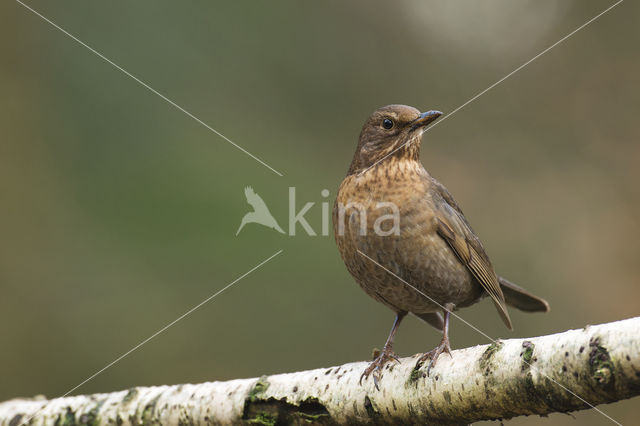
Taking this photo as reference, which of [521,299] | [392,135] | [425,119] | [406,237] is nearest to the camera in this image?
[406,237]

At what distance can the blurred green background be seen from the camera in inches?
262

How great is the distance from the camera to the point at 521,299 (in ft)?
15.3

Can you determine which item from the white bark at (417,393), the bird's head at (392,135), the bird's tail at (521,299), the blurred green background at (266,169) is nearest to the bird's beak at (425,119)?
the bird's head at (392,135)

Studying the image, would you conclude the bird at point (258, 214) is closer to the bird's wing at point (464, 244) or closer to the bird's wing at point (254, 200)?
the bird's wing at point (254, 200)

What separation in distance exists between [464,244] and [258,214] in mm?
3300

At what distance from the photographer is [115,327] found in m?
6.52

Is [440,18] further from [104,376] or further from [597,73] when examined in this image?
[104,376]

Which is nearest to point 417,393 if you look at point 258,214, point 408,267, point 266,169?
point 408,267

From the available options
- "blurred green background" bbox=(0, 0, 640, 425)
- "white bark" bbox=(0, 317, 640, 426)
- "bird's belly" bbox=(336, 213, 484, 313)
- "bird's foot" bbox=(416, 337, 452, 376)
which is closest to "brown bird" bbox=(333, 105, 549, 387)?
"bird's belly" bbox=(336, 213, 484, 313)

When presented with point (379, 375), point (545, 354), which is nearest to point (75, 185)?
point (379, 375)

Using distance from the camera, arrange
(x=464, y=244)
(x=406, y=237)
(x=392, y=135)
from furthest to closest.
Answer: (x=392, y=135) < (x=464, y=244) < (x=406, y=237)

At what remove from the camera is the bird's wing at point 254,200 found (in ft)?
22.9

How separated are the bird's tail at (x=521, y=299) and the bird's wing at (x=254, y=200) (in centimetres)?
300

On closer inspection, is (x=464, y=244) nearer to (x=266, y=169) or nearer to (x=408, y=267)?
(x=408, y=267)
